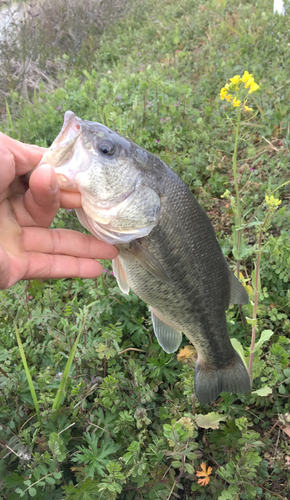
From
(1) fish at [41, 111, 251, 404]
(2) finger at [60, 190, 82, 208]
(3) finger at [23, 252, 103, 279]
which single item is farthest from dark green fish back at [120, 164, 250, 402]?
(2) finger at [60, 190, 82, 208]

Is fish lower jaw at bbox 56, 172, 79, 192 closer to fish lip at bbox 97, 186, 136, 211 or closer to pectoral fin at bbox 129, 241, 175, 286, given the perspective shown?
fish lip at bbox 97, 186, 136, 211

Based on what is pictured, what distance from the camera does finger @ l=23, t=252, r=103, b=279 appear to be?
1944 millimetres

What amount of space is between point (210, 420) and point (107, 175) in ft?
4.87

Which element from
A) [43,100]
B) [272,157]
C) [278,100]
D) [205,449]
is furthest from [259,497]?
[43,100]

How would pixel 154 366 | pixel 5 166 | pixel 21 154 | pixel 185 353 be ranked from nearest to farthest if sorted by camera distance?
pixel 5 166, pixel 21 154, pixel 154 366, pixel 185 353

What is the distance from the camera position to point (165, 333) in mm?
2129

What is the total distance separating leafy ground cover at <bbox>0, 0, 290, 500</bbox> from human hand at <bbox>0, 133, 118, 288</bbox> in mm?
341

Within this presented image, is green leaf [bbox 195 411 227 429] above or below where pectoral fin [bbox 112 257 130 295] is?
below

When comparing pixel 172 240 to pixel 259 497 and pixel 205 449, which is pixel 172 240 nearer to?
pixel 205 449

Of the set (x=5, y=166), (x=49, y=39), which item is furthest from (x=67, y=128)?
(x=49, y=39)

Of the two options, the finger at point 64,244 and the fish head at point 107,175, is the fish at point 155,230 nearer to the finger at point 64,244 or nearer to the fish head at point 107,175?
the fish head at point 107,175

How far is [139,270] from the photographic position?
1.88 metres

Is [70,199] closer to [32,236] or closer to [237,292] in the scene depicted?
[32,236]

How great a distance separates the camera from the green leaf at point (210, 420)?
1.94 meters
